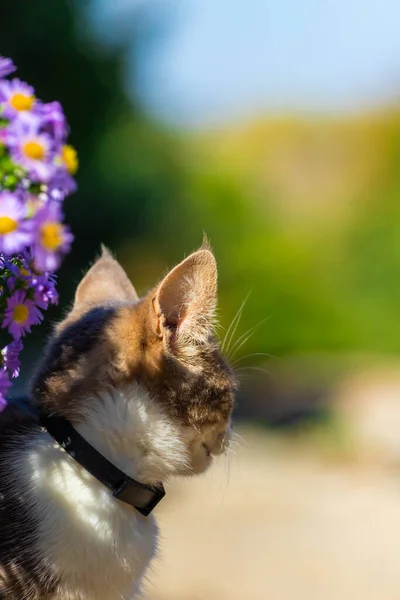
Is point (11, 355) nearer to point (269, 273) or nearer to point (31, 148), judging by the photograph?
point (31, 148)

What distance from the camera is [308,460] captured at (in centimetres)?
464

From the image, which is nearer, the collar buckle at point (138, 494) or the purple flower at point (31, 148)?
the purple flower at point (31, 148)

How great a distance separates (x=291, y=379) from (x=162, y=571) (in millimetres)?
4055

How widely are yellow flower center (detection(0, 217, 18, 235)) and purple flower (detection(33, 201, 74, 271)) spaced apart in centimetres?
2

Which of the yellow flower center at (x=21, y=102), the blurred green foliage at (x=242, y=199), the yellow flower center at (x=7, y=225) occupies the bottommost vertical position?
the blurred green foliage at (x=242, y=199)

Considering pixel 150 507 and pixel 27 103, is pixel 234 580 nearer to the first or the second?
pixel 150 507

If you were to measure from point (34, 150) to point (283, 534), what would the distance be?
285 centimetres

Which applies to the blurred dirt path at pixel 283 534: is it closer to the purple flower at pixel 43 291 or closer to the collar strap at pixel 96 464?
the collar strap at pixel 96 464

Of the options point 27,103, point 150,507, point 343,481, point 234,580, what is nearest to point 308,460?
point 343,481

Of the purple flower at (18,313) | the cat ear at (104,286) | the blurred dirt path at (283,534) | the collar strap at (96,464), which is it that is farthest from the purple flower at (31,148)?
the blurred dirt path at (283,534)

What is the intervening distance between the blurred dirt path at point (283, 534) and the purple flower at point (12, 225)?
1847 mm

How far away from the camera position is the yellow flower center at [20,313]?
0.93 meters

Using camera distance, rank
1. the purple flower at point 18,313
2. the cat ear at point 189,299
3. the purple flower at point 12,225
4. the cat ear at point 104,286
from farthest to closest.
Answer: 1. the cat ear at point 104,286
2. the cat ear at point 189,299
3. the purple flower at point 18,313
4. the purple flower at point 12,225

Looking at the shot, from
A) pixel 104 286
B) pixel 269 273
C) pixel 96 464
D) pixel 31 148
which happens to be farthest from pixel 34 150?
pixel 269 273
